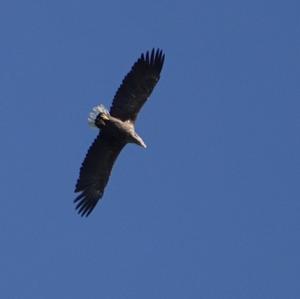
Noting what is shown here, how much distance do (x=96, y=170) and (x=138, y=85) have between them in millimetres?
1686

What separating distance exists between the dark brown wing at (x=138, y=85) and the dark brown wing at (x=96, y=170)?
1.85 feet

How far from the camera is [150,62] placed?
124ft

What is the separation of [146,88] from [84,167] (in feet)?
5.70

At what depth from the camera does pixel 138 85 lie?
37.9 metres

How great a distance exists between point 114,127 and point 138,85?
2.73 ft

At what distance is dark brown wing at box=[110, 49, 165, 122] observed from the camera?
1491 inches

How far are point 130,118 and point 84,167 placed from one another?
3.76 ft

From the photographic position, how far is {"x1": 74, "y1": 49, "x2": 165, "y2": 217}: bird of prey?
3791 cm

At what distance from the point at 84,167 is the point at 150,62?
2.14 m

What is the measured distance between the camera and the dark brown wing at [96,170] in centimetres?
3838

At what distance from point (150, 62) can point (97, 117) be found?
4.27ft

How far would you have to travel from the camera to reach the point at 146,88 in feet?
125

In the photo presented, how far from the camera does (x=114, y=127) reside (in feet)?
125

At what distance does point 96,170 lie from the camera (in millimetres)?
38469
